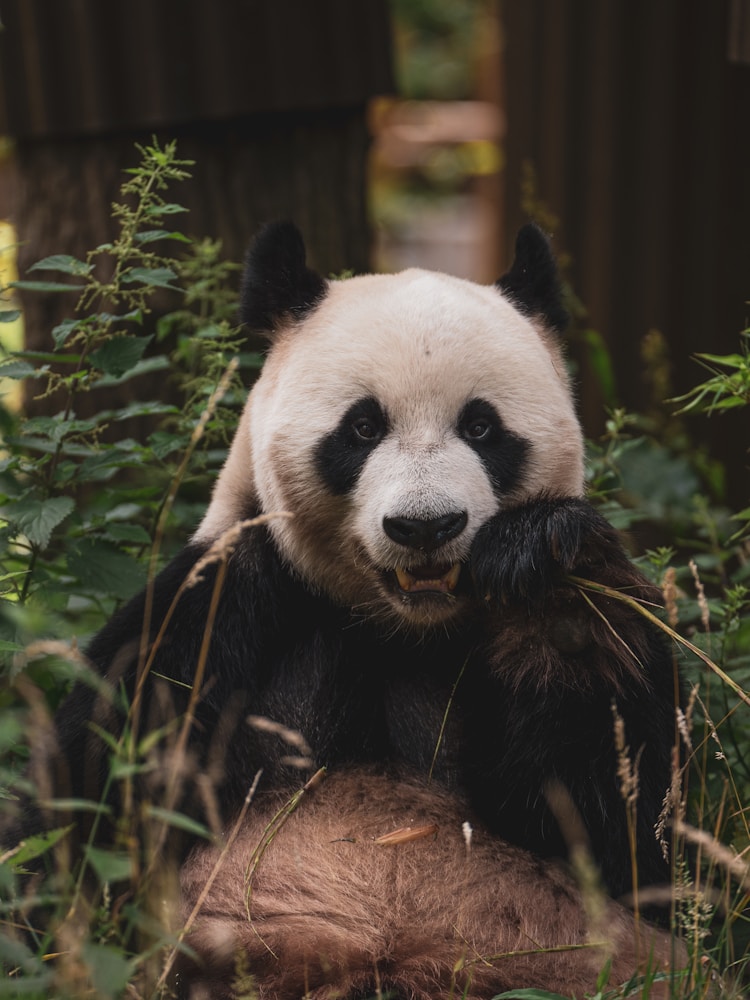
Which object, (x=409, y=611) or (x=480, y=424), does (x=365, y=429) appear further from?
(x=409, y=611)

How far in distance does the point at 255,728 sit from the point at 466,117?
54.8ft

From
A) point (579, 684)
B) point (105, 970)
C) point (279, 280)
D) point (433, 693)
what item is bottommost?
point (433, 693)

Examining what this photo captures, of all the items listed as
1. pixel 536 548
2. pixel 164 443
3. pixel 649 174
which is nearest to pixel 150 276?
pixel 164 443

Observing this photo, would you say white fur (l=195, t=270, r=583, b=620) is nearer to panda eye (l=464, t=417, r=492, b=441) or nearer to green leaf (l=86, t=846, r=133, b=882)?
panda eye (l=464, t=417, r=492, b=441)

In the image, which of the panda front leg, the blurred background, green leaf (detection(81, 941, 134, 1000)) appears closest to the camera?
green leaf (detection(81, 941, 134, 1000))

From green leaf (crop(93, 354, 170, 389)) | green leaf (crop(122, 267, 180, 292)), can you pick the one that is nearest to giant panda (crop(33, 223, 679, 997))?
green leaf (crop(122, 267, 180, 292))

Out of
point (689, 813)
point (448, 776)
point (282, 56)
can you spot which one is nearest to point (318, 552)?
point (448, 776)

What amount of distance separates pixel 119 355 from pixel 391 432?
3.13 ft

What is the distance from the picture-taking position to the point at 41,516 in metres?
3.22

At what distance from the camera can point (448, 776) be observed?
3033 mm

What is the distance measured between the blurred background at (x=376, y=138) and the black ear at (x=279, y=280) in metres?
1.53

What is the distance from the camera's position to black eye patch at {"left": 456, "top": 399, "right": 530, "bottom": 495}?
2.92 metres

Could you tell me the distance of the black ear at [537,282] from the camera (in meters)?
3.32

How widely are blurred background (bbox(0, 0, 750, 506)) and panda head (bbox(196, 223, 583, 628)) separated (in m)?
1.49
